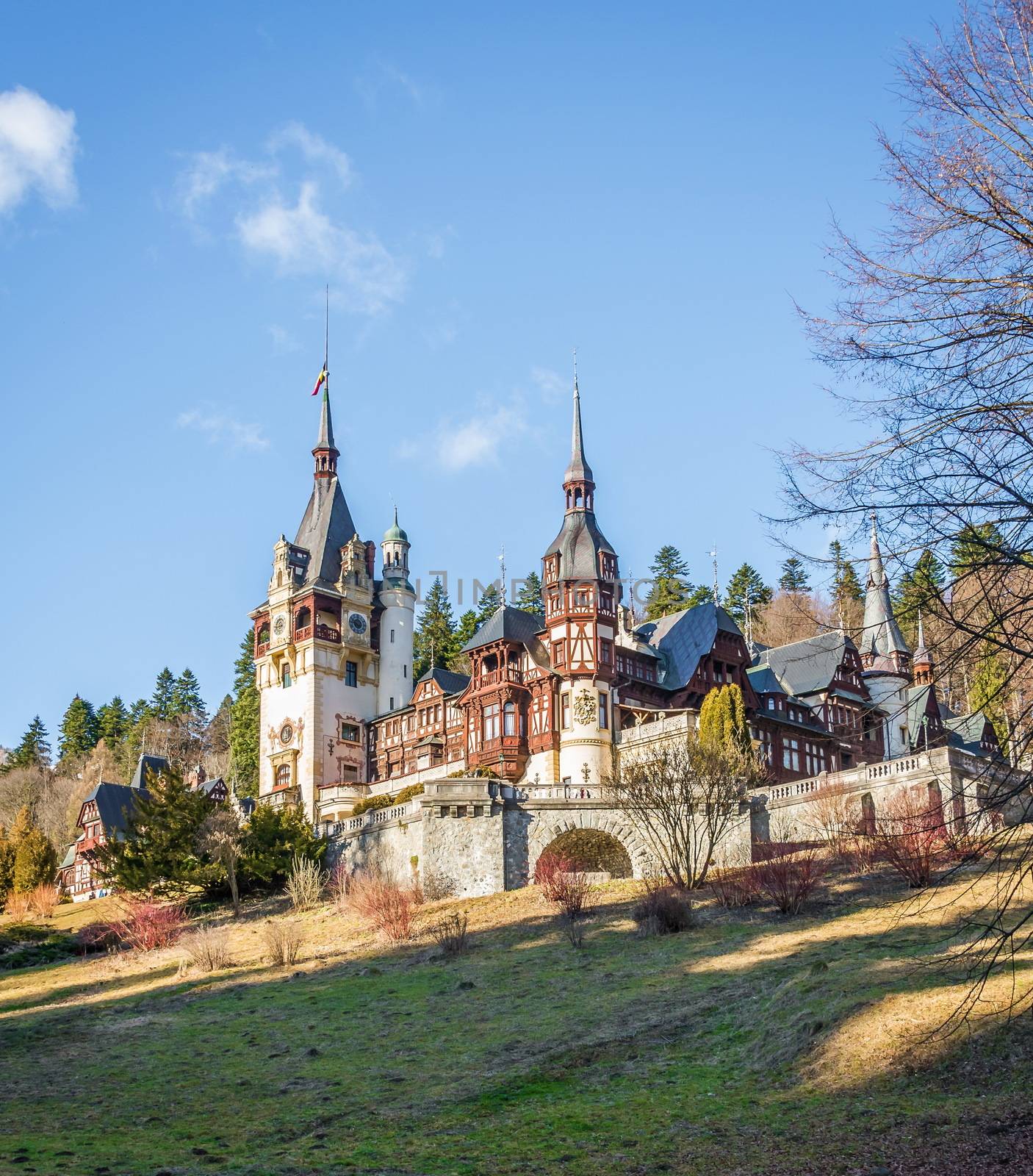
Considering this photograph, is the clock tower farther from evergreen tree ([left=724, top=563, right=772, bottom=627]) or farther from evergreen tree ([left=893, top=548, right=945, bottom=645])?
evergreen tree ([left=893, top=548, right=945, bottom=645])

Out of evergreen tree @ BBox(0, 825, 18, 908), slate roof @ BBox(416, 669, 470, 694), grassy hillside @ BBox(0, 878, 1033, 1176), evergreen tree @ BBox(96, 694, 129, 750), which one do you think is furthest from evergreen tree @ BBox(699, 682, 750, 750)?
evergreen tree @ BBox(96, 694, 129, 750)

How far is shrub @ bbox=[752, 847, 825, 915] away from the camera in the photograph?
31859 mm

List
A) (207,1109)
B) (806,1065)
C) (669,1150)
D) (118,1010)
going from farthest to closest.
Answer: (118,1010), (207,1109), (806,1065), (669,1150)

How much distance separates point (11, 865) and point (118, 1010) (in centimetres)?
3476

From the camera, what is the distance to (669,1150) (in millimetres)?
15172

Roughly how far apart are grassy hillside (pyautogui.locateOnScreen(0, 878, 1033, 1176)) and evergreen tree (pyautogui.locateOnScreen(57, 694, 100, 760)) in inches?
3044

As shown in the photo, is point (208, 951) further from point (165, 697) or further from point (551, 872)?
point (165, 697)

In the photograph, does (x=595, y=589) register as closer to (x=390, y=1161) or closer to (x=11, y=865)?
(x=11, y=865)

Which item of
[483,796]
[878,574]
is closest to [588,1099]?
[878,574]

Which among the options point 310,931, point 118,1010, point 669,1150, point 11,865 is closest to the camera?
point 669,1150

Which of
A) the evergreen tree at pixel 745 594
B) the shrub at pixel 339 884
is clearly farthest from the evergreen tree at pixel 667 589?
the shrub at pixel 339 884

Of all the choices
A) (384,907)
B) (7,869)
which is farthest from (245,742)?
(384,907)

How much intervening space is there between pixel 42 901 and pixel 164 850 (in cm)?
1731

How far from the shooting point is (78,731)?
108 m
